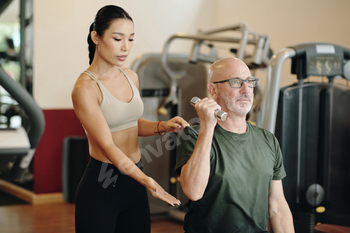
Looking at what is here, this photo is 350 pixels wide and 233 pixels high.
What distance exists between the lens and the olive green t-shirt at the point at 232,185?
55.8 inches

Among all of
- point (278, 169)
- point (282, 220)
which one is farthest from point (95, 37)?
point (282, 220)

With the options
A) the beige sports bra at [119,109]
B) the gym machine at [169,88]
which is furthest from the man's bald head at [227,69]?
the gym machine at [169,88]

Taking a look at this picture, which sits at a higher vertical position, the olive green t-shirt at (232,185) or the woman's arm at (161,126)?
the woman's arm at (161,126)

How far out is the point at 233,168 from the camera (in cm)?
145

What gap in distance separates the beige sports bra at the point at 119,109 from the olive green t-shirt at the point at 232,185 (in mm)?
202

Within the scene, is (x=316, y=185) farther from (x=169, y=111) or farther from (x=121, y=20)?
(x=121, y=20)

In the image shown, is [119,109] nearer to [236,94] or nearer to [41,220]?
[236,94]

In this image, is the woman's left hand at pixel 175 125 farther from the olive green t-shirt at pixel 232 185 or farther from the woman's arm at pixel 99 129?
the woman's arm at pixel 99 129

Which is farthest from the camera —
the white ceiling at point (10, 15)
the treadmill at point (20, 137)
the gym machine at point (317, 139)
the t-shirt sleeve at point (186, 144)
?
the white ceiling at point (10, 15)

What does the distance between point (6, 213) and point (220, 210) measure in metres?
2.95

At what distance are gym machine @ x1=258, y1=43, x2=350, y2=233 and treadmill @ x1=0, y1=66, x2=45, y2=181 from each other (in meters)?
1.59

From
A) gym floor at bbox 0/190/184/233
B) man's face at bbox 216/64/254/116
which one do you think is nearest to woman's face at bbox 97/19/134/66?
man's face at bbox 216/64/254/116

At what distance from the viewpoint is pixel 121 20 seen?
47.7 inches

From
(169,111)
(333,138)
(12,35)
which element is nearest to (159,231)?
(169,111)
